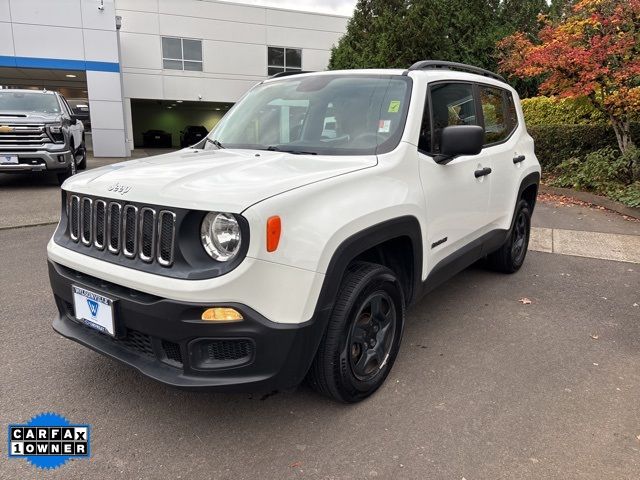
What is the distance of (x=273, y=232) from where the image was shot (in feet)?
6.79

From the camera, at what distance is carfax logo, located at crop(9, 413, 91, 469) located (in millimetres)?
2330

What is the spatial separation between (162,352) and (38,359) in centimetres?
143

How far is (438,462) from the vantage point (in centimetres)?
232

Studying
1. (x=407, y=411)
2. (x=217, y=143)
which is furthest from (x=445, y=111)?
(x=407, y=411)

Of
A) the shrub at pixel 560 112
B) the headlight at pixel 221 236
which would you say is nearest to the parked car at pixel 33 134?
the headlight at pixel 221 236

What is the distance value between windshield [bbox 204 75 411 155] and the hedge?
8.25 metres

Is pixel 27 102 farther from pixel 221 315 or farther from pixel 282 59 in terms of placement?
pixel 282 59

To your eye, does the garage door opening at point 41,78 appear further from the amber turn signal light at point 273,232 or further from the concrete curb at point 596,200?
the amber turn signal light at point 273,232

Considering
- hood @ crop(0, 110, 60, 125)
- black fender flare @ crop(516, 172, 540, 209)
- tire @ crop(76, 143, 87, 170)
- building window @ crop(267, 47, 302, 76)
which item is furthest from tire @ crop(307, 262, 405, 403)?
building window @ crop(267, 47, 302, 76)

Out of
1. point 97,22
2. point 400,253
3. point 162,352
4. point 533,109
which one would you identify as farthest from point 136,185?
point 97,22

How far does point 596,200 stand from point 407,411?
7.59m

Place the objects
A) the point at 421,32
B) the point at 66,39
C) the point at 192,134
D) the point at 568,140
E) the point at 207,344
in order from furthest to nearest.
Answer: the point at 192,134
the point at 66,39
the point at 421,32
the point at 568,140
the point at 207,344

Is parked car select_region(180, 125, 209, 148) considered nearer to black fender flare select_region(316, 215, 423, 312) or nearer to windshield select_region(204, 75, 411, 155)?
windshield select_region(204, 75, 411, 155)

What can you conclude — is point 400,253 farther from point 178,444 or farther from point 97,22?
point 97,22
